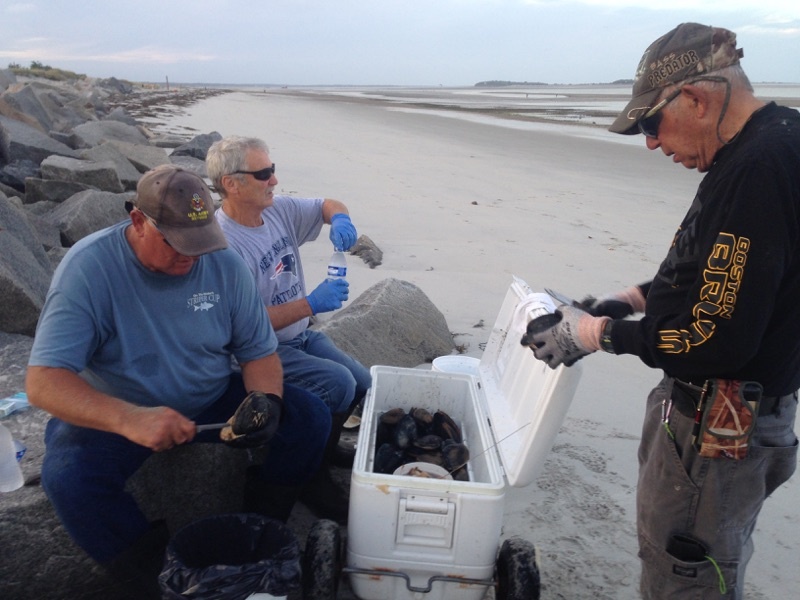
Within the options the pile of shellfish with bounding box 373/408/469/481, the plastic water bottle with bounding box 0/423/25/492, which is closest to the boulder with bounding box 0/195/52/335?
the plastic water bottle with bounding box 0/423/25/492

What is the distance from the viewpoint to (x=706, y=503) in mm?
1991

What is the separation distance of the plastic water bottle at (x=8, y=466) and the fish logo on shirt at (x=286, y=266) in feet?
4.48

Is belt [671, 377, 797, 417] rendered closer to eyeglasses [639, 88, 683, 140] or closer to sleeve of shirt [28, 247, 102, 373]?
eyeglasses [639, 88, 683, 140]

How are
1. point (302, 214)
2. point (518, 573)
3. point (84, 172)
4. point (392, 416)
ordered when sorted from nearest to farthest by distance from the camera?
point (518, 573)
point (392, 416)
point (302, 214)
point (84, 172)

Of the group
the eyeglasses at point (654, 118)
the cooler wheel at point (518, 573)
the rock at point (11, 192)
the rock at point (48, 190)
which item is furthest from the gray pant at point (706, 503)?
the rock at point (11, 192)

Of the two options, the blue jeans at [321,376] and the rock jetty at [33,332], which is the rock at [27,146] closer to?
the rock jetty at [33,332]

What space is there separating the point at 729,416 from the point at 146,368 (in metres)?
1.94

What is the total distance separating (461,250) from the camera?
7.79 metres

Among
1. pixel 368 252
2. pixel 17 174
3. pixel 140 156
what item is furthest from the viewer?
pixel 140 156

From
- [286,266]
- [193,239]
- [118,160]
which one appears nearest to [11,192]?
[118,160]

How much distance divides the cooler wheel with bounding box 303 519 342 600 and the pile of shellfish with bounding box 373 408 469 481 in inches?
24.0

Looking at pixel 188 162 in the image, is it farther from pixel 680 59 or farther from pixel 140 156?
pixel 680 59

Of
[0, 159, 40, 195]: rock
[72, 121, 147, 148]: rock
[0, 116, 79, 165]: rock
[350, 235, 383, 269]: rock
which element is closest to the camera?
[350, 235, 383, 269]: rock

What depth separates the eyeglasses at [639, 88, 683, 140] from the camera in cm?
196
